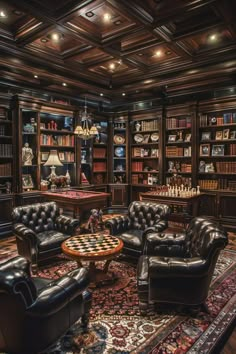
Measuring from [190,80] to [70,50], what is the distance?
272 centimetres

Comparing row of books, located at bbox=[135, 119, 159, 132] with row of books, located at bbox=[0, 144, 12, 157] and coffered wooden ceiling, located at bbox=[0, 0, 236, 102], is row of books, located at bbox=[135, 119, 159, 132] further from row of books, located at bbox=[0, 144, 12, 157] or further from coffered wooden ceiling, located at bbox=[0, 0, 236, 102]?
row of books, located at bbox=[0, 144, 12, 157]

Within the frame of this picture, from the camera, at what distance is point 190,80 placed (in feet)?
19.4

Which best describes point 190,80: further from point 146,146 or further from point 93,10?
point 93,10

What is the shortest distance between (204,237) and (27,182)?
4.37 m

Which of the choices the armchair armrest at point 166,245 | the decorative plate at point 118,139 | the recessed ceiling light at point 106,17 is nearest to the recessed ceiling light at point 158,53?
the recessed ceiling light at point 106,17

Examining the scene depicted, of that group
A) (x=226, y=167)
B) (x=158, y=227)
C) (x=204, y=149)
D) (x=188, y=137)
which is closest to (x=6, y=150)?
(x=158, y=227)

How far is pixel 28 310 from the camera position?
180 cm

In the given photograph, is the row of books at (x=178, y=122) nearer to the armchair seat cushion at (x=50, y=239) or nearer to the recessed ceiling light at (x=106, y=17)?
the recessed ceiling light at (x=106, y=17)

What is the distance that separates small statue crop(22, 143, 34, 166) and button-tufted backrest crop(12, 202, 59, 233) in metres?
1.79

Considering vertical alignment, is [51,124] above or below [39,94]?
below

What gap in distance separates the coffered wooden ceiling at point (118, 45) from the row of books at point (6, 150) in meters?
1.29

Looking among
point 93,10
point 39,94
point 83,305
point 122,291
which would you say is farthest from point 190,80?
point 83,305

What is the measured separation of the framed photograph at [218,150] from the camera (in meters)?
6.18

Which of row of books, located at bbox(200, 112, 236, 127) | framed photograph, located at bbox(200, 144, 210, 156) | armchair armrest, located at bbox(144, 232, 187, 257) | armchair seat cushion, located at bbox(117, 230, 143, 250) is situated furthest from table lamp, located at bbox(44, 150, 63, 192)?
row of books, located at bbox(200, 112, 236, 127)
